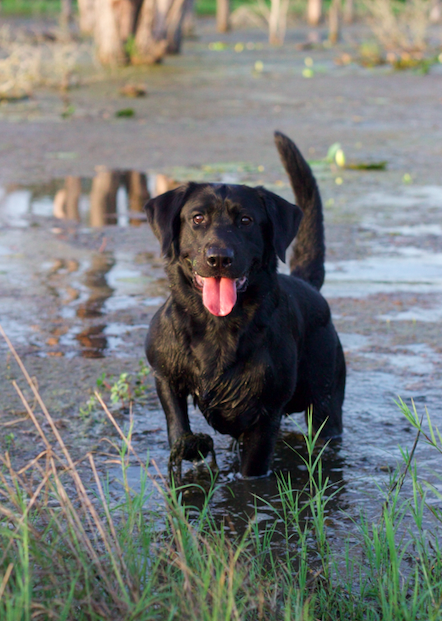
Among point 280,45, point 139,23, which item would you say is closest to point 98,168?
point 139,23

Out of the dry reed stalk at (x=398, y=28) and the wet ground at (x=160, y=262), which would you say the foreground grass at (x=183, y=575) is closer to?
the wet ground at (x=160, y=262)

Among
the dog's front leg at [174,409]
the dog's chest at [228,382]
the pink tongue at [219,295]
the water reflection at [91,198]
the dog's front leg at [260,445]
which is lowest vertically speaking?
the water reflection at [91,198]

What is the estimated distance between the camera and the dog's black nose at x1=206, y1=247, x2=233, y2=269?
321 cm

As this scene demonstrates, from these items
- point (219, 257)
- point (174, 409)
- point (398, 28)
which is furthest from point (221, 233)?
point (398, 28)

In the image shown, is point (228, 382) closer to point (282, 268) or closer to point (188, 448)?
point (188, 448)

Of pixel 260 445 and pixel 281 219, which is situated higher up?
pixel 281 219

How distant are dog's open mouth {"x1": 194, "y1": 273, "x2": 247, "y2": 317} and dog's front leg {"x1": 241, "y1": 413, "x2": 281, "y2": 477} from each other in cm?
47

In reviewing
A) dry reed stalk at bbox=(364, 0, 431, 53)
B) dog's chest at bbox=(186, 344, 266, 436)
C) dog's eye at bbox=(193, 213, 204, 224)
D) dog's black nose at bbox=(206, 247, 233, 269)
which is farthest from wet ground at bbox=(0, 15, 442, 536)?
dry reed stalk at bbox=(364, 0, 431, 53)

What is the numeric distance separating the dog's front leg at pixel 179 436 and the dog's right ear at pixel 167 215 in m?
0.55

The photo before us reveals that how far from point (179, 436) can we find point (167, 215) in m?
0.88

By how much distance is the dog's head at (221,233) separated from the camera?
329 cm

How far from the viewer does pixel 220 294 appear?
333 cm

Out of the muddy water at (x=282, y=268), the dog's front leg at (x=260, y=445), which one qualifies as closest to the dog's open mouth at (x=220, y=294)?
the dog's front leg at (x=260, y=445)

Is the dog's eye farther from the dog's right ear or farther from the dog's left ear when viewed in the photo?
the dog's left ear
